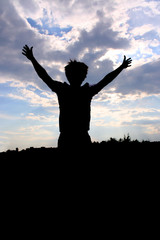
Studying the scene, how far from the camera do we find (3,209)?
15.3ft

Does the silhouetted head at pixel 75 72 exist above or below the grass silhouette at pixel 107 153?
above

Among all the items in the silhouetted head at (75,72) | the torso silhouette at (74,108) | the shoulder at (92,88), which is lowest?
the torso silhouette at (74,108)

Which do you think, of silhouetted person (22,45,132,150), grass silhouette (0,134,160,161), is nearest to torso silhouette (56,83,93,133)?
silhouetted person (22,45,132,150)

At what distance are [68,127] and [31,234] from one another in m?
1.99

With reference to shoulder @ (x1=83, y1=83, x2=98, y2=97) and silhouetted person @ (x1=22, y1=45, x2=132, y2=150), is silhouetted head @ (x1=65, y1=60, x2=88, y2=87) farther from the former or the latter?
shoulder @ (x1=83, y1=83, x2=98, y2=97)

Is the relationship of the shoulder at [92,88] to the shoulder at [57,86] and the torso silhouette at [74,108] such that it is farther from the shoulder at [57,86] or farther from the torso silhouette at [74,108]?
the shoulder at [57,86]

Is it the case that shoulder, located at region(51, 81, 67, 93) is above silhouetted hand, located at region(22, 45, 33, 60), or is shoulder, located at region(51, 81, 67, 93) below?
below

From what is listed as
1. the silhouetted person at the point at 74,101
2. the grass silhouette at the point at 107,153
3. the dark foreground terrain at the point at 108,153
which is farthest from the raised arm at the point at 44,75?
the grass silhouette at the point at 107,153

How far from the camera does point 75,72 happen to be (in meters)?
3.62

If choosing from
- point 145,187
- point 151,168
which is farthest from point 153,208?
point 151,168

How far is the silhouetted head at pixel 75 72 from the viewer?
363 centimetres

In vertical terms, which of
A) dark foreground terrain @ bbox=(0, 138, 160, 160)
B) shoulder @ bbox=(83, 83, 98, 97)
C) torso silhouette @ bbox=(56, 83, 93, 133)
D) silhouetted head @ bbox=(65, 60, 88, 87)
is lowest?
dark foreground terrain @ bbox=(0, 138, 160, 160)

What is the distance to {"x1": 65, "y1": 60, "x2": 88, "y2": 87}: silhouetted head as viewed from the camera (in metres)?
3.63

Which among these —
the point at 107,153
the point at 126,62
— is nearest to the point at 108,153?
the point at 107,153
